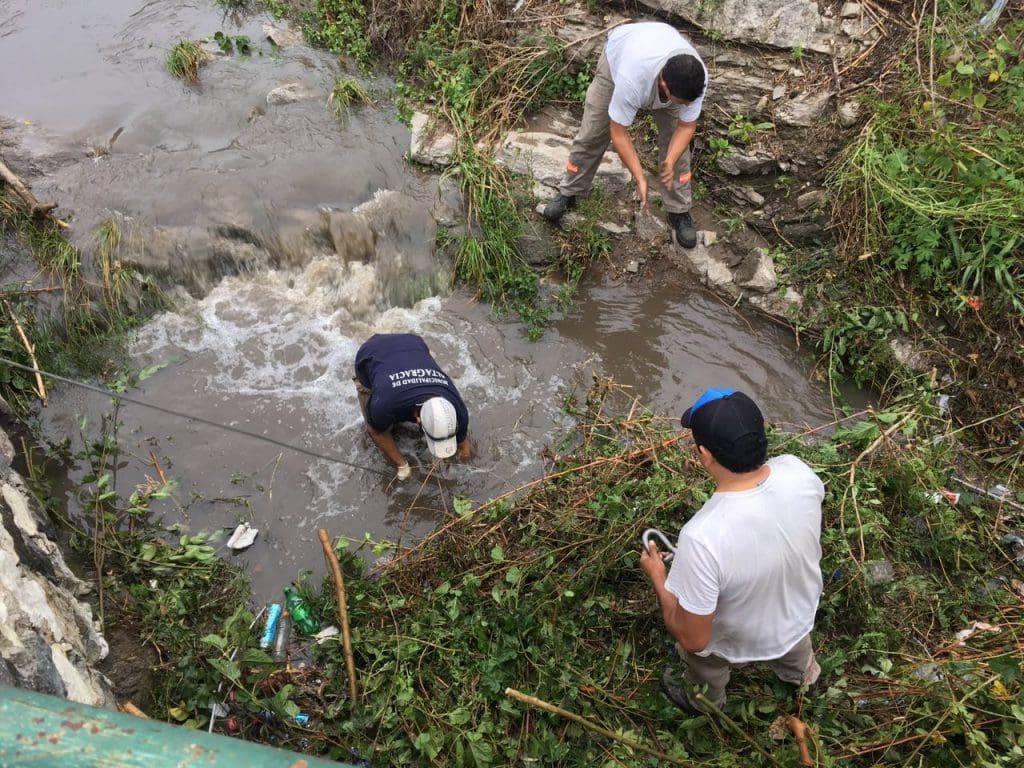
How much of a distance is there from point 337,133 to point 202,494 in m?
4.11

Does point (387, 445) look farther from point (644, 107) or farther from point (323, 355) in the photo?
point (644, 107)

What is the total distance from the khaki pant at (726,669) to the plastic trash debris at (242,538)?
286 centimetres

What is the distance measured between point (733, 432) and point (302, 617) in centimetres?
272

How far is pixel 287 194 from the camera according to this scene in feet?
20.5

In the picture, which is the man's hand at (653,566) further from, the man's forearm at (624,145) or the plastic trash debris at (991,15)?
the plastic trash debris at (991,15)

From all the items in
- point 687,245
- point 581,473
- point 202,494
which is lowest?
point 202,494

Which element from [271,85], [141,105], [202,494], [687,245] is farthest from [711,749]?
[141,105]

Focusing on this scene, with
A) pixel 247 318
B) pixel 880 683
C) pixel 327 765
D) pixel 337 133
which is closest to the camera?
pixel 327 765

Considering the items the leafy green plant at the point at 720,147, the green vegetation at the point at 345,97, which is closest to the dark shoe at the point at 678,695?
the leafy green plant at the point at 720,147

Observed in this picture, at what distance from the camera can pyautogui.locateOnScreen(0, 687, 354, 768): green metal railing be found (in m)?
0.79

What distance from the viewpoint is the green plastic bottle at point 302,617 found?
12.3 ft

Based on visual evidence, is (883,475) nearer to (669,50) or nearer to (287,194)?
(669,50)

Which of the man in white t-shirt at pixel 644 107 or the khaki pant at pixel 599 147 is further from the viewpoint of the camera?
the khaki pant at pixel 599 147

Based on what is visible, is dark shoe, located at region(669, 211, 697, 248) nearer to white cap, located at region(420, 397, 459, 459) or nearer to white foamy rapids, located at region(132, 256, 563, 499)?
white foamy rapids, located at region(132, 256, 563, 499)
